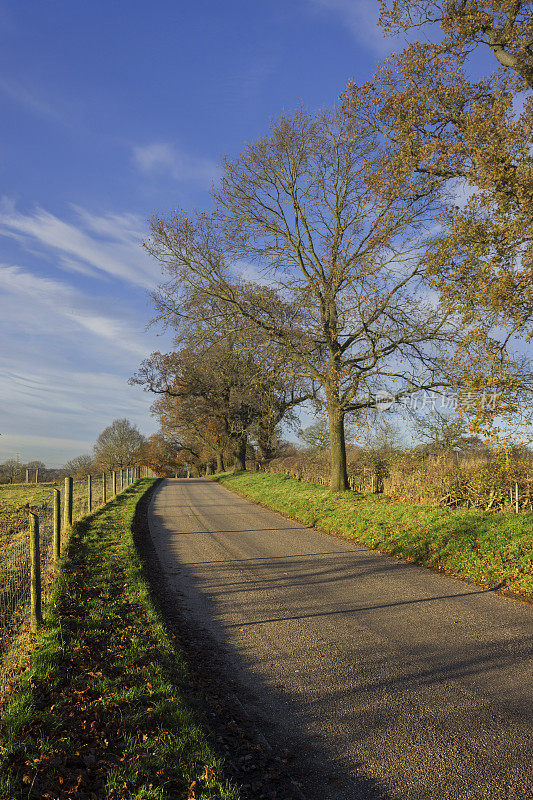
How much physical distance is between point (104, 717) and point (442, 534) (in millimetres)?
8171

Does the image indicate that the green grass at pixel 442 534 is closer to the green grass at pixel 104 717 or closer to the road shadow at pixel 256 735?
the road shadow at pixel 256 735

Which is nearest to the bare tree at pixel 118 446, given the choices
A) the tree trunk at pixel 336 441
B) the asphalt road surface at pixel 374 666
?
the tree trunk at pixel 336 441

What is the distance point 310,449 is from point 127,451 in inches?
1560

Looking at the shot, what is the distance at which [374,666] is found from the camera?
546 centimetres

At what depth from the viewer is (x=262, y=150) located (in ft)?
62.2

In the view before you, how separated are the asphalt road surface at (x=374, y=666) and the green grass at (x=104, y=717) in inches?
31.5

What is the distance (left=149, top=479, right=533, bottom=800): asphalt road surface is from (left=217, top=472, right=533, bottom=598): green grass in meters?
0.56

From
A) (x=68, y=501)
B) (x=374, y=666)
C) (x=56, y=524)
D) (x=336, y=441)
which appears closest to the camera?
(x=374, y=666)

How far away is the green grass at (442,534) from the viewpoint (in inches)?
340

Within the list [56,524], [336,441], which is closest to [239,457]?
[336,441]

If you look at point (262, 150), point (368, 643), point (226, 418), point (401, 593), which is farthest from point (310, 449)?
point (368, 643)

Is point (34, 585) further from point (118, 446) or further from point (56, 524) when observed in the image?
point (118, 446)

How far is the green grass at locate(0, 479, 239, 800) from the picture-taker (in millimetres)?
3432

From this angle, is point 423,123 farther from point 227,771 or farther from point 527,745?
point 227,771
